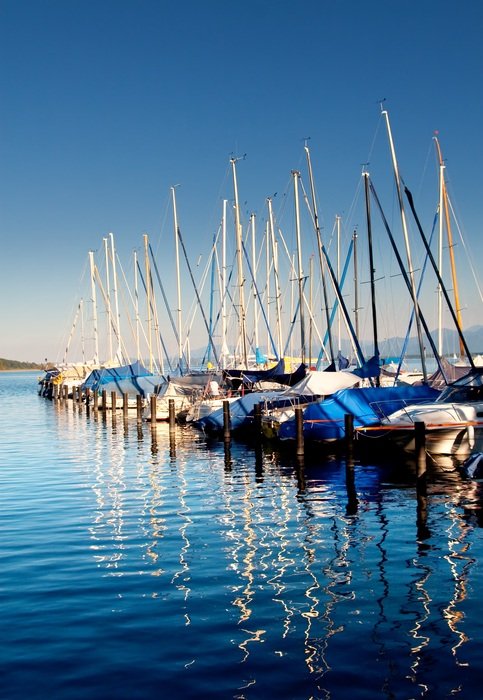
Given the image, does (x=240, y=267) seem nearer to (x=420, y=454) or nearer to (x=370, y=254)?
(x=370, y=254)

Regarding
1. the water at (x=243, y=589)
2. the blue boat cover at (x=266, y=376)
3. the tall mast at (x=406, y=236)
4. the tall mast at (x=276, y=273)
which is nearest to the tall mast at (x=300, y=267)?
the blue boat cover at (x=266, y=376)

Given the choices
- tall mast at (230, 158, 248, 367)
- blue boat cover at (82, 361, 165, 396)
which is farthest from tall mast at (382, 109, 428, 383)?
blue boat cover at (82, 361, 165, 396)

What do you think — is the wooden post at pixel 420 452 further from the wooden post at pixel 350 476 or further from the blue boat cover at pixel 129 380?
the blue boat cover at pixel 129 380

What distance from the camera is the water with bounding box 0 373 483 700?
8641mm

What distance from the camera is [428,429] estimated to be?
2503 cm

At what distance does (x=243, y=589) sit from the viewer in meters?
11.9

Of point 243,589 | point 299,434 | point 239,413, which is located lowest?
point 243,589

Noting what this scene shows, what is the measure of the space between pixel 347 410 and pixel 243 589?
1793 centimetres

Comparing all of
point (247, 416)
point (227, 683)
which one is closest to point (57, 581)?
point (227, 683)

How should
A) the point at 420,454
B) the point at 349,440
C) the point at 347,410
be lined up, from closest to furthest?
the point at 420,454, the point at 349,440, the point at 347,410

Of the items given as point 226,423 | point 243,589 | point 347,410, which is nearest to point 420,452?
point 243,589

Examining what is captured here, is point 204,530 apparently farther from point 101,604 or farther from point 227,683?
point 227,683

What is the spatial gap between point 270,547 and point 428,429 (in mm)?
11892

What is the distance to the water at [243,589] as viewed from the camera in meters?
8.64
